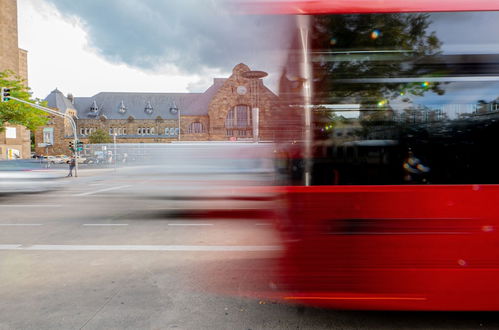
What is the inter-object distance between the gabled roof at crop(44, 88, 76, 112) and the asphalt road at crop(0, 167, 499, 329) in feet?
220

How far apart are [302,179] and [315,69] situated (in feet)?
3.10

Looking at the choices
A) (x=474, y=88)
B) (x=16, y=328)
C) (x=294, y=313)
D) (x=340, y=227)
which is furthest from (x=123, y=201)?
(x=474, y=88)

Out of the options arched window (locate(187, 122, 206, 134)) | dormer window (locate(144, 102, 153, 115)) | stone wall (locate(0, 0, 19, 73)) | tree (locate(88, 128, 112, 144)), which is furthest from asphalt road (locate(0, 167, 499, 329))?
dormer window (locate(144, 102, 153, 115))

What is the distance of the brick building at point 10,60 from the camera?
150ft

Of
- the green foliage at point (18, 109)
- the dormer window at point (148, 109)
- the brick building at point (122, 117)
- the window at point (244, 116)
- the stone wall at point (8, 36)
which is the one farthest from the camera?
the dormer window at point (148, 109)

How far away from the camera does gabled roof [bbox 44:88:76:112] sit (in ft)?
215

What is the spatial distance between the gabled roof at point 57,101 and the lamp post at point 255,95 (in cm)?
7356

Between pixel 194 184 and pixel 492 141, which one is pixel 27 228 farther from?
pixel 492 141

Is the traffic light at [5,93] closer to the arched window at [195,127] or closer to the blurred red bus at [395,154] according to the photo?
the blurred red bus at [395,154]

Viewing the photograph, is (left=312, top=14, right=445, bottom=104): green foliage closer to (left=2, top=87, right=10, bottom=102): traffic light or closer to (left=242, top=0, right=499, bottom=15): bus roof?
(left=242, top=0, right=499, bottom=15): bus roof

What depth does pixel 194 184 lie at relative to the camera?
8.91 metres

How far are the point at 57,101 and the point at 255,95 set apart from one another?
7477cm

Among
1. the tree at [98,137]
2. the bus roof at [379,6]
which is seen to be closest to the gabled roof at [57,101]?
the tree at [98,137]

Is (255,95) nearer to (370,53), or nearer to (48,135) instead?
(370,53)
